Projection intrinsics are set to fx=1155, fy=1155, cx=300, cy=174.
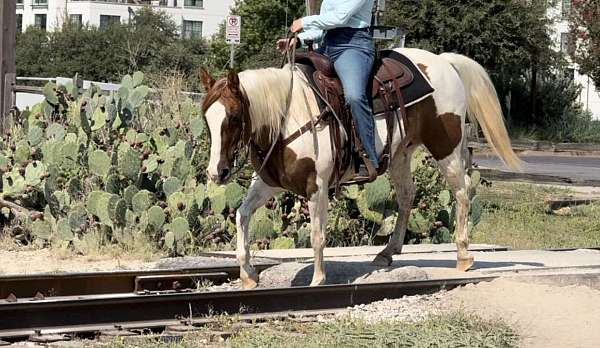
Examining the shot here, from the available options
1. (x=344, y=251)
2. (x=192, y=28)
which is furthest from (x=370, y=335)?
(x=192, y=28)

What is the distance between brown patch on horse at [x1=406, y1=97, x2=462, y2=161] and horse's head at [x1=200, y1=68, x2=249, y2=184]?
1.94m

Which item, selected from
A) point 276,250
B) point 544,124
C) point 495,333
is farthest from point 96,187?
point 544,124

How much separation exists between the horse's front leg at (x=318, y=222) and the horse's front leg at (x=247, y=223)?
387 millimetres

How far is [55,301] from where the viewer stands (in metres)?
7.93

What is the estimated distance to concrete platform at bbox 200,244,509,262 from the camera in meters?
11.2

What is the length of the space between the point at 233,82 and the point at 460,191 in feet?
8.87

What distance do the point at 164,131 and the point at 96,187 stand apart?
5.03ft

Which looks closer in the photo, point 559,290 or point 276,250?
point 559,290

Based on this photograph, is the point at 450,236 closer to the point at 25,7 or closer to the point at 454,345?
the point at 454,345

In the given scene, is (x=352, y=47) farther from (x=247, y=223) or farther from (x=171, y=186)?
(x=171, y=186)

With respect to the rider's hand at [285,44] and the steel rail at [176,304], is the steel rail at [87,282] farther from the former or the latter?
the rider's hand at [285,44]

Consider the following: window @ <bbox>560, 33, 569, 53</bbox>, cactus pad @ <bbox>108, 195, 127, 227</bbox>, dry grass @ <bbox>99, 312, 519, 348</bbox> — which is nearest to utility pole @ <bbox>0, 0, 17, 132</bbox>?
cactus pad @ <bbox>108, 195, 127, 227</bbox>

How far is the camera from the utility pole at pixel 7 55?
14.9m

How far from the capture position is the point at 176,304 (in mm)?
8422
